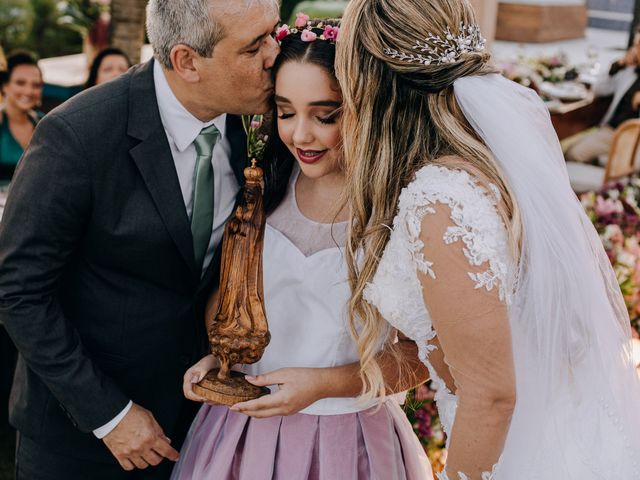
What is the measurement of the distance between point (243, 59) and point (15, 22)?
43.3ft

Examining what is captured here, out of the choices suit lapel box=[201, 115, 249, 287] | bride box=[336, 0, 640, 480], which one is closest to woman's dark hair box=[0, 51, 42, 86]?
suit lapel box=[201, 115, 249, 287]

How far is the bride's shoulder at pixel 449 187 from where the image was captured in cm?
170

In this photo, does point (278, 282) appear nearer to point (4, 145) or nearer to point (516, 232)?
point (516, 232)

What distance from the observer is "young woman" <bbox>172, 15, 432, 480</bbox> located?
2102 mm

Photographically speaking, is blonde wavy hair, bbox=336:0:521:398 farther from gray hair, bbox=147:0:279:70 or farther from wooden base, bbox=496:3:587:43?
wooden base, bbox=496:3:587:43

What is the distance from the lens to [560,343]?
1942 mm

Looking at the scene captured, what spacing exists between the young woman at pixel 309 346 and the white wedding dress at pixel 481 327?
0.91 ft

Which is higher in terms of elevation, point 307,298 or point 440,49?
point 440,49

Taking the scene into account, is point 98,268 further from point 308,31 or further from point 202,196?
point 308,31

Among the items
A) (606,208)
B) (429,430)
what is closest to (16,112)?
(429,430)

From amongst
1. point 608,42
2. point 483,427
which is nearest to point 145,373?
point 483,427

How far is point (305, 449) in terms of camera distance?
7.45ft

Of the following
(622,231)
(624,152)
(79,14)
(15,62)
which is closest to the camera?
(622,231)

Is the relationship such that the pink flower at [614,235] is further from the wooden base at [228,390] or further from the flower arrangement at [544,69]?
the flower arrangement at [544,69]
